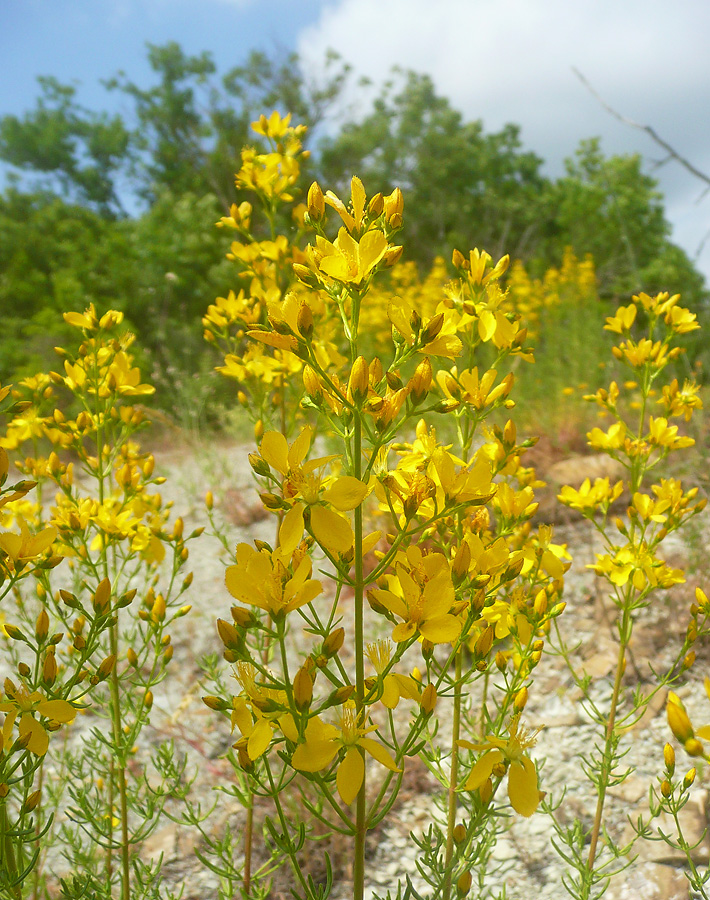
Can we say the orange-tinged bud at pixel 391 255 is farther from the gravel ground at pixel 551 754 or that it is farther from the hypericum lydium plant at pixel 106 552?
the gravel ground at pixel 551 754

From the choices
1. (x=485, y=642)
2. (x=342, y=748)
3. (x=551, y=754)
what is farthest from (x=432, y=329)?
(x=551, y=754)

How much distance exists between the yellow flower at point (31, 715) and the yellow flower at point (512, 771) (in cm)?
74

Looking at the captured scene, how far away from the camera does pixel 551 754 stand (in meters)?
2.89

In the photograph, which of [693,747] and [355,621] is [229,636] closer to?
[355,621]

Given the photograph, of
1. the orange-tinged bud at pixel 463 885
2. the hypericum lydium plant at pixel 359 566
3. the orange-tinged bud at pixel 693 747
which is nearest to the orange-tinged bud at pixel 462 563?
the hypericum lydium plant at pixel 359 566

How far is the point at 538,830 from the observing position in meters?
2.52

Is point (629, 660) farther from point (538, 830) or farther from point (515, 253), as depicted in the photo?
point (515, 253)

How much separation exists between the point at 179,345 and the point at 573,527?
36.2 ft

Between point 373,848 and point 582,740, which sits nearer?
point 373,848

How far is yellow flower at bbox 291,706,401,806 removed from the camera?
89 cm

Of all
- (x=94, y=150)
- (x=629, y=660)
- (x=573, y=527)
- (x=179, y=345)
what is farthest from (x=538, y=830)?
(x=94, y=150)

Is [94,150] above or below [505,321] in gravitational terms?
above

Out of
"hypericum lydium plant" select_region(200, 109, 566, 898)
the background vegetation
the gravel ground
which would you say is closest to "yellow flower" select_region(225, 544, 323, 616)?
"hypericum lydium plant" select_region(200, 109, 566, 898)

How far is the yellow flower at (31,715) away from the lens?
107 cm
